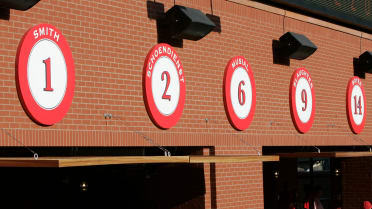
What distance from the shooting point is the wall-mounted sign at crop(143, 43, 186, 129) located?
12.2 metres

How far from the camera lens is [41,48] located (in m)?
10.3

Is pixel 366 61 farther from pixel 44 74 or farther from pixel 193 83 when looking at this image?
pixel 44 74

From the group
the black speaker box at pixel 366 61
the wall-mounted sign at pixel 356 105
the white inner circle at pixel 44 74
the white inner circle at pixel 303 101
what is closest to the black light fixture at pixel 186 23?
the white inner circle at pixel 44 74

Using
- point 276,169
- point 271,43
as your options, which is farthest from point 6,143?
point 276,169

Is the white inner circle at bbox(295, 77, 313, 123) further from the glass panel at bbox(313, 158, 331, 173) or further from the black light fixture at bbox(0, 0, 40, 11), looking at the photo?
the black light fixture at bbox(0, 0, 40, 11)

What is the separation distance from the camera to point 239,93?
14.4 m

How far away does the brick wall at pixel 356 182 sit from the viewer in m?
20.2

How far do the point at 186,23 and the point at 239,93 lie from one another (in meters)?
2.57

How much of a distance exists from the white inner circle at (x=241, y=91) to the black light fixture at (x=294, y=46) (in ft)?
5.39

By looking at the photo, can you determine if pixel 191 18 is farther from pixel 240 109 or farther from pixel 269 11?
pixel 269 11

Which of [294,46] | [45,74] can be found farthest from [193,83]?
[45,74]

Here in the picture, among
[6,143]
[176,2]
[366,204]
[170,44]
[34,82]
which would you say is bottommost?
[366,204]

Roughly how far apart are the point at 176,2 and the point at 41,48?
3.65 m

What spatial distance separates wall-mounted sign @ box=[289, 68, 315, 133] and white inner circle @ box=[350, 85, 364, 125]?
91.0 inches
